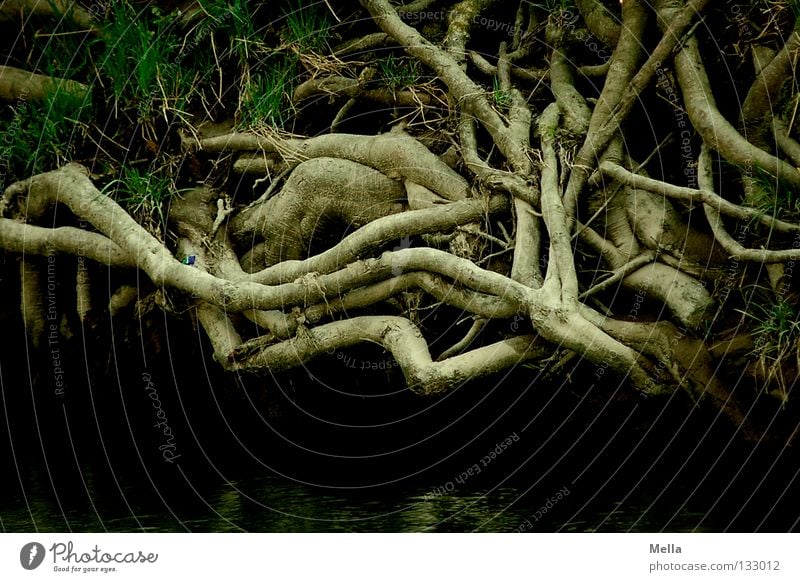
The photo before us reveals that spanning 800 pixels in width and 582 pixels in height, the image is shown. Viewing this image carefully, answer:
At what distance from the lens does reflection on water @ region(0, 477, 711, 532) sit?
3.47 meters

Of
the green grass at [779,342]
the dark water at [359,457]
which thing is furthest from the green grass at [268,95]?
the green grass at [779,342]

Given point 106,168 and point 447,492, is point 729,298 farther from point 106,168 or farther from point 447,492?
point 106,168

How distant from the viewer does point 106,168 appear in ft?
15.5

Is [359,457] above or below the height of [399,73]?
below

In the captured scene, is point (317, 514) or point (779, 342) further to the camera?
point (317, 514)

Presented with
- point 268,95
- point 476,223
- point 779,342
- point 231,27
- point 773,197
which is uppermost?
point 231,27

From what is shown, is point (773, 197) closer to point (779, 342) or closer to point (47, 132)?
Result: point (779, 342)

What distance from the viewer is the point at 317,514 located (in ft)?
12.0

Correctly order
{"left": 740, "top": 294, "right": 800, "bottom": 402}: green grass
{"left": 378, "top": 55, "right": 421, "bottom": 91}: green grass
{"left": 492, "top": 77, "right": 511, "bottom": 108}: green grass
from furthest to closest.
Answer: {"left": 378, "top": 55, "right": 421, "bottom": 91}: green grass, {"left": 492, "top": 77, "right": 511, "bottom": 108}: green grass, {"left": 740, "top": 294, "right": 800, "bottom": 402}: green grass

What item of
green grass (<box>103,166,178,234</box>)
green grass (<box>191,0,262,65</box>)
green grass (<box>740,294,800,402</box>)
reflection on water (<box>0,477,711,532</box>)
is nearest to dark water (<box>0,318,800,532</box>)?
reflection on water (<box>0,477,711,532</box>)

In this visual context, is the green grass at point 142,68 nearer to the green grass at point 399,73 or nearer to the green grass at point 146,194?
the green grass at point 146,194

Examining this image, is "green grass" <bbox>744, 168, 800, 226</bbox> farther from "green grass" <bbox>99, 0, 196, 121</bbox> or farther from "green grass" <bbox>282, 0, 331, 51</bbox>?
"green grass" <bbox>99, 0, 196, 121</bbox>

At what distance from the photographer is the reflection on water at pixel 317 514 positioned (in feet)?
11.4
